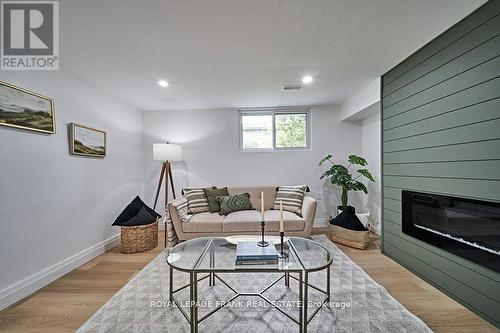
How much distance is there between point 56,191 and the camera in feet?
7.76

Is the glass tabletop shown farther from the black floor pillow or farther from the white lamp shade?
the white lamp shade

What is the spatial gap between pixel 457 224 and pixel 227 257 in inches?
78.9

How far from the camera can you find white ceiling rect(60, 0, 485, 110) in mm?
1563

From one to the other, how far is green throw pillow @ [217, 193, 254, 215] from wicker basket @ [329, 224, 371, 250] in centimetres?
135

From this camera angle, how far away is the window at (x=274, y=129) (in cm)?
416

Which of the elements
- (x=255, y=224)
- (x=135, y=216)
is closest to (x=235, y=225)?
(x=255, y=224)

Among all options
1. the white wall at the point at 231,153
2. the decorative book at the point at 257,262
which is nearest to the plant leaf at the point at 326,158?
the white wall at the point at 231,153

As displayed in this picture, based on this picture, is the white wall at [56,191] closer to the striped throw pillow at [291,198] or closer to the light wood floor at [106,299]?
the light wood floor at [106,299]

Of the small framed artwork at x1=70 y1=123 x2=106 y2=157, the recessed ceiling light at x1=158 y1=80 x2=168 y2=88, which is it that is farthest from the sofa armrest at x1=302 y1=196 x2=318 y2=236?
the small framed artwork at x1=70 y1=123 x2=106 y2=157

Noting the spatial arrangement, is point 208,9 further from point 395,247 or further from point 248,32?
point 395,247

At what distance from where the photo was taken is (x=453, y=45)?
6.05 feet

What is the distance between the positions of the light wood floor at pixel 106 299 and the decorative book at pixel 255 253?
1235 millimetres

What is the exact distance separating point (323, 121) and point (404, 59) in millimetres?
1752

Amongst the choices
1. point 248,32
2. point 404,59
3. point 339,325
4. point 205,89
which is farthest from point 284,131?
point 339,325
